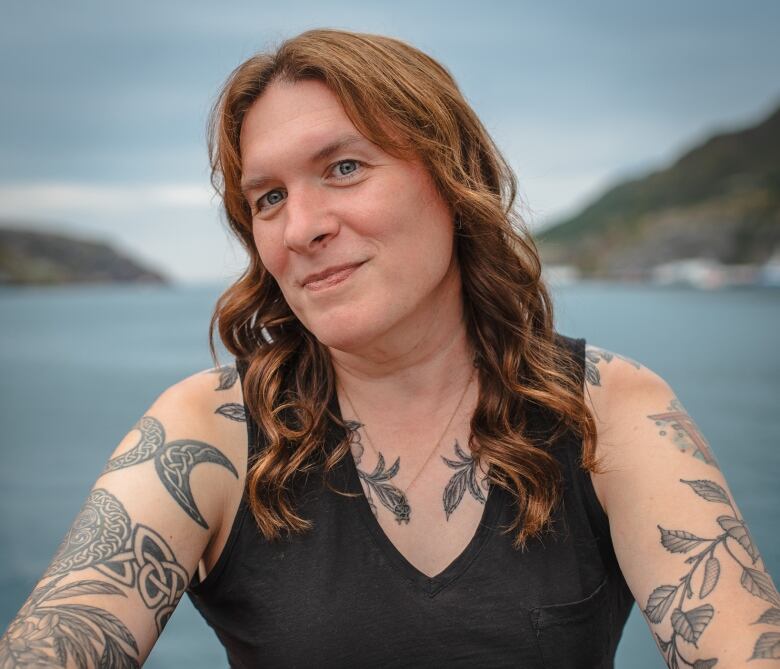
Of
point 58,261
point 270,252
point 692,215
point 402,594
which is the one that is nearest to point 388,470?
point 402,594

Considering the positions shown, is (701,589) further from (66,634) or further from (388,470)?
(66,634)

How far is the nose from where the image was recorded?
1266 mm

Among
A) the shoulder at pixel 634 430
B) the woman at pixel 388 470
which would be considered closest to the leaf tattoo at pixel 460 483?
the woman at pixel 388 470

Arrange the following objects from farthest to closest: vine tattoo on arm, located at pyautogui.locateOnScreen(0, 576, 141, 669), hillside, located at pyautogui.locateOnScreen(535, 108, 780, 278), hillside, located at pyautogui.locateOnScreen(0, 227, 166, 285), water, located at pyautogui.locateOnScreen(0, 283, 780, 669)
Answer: hillside, located at pyautogui.locateOnScreen(0, 227, 166, 285) → hillside, located at pyautogui.locateOnScreen(535, 108, 780, 278) → water, located at pyautogui.locateOnScreen(0, 283, 780, 669) → vine tattoo on arm, located at pyautogui.locateOnScreen(0, 576, 141, 669)

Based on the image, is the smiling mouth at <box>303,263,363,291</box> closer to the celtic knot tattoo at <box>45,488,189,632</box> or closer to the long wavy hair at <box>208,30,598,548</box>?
the long wavy hair at <box>208,30,598,548</box>

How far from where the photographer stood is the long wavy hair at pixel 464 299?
1.28 m

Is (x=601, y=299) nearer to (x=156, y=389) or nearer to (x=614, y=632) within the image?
(x=156, y=389)

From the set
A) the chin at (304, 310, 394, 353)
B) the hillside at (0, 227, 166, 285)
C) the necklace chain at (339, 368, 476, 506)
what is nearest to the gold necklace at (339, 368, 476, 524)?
the necklace chain at (339, 368, 476, 506)

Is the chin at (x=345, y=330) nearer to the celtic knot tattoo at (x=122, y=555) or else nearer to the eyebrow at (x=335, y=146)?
the eyebrow at (x=335, y=146)

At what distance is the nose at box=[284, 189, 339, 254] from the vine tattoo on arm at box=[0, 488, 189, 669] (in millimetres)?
506

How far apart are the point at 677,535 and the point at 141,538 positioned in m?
0.85

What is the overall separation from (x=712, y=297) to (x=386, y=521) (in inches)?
159

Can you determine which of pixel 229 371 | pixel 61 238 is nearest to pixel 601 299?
pixel 61 238

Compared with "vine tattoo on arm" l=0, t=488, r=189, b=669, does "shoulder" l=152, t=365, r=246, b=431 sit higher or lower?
higher
